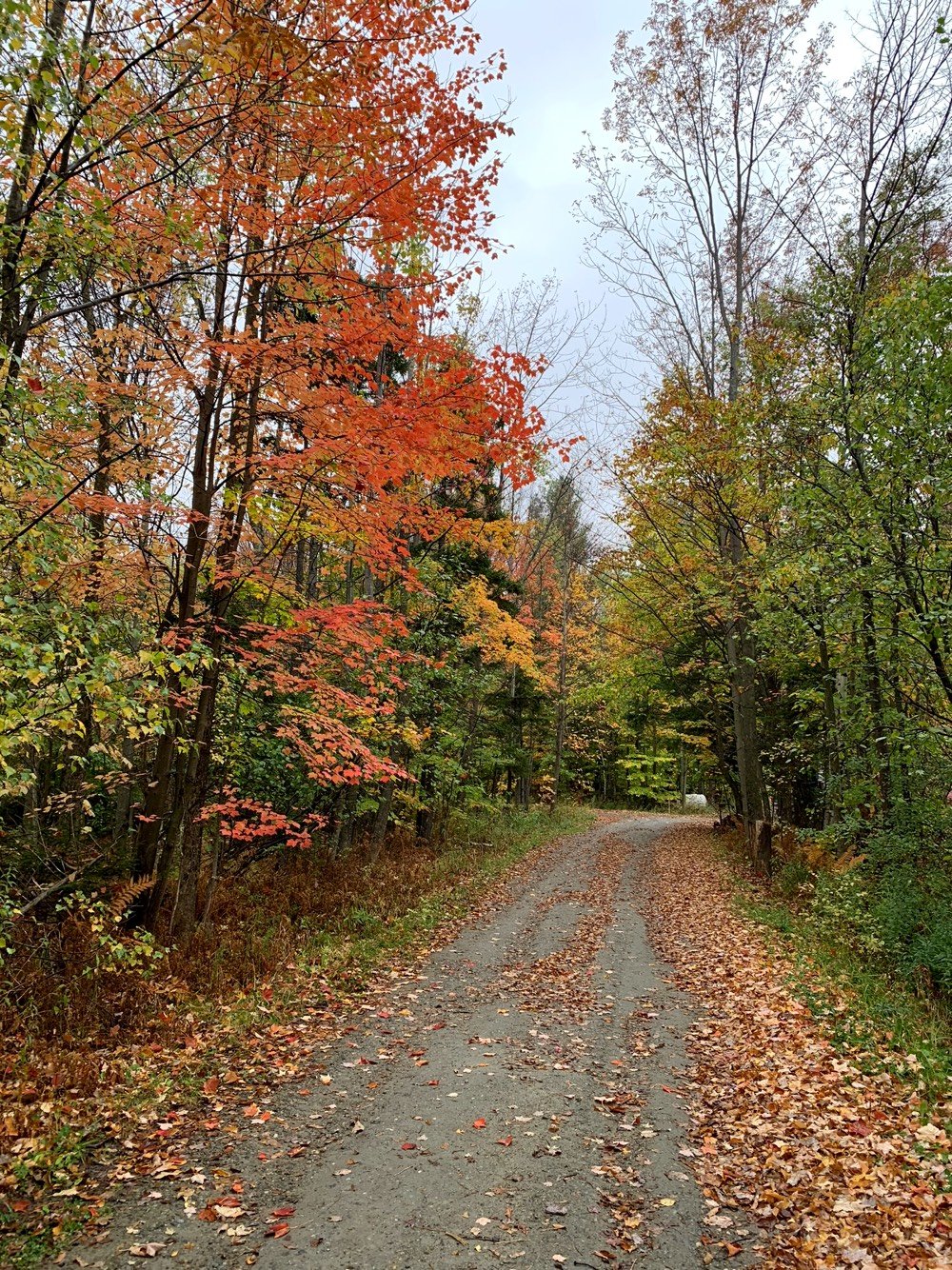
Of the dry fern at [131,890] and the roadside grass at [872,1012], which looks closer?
the roadside grass at [872,1012]

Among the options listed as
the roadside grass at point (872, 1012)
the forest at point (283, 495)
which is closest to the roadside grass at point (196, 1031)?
the forest at point (283, 495)

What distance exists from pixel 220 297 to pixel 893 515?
7.93m

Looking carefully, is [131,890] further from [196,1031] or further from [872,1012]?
[872,1012]

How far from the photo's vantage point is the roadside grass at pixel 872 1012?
18.4 feet

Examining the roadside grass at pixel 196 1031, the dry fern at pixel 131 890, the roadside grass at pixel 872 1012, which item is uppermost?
the dry fern at pixel 131 890

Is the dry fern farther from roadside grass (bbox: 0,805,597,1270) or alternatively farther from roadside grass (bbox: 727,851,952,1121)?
roadside grass (bbox: 727,851,952,1121)

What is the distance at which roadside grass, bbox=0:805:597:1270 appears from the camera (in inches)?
162

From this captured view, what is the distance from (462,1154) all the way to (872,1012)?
4.46m

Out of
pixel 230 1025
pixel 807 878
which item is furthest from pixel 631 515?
pixel 230 1025

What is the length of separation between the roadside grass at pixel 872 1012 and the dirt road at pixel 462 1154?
4.85ft

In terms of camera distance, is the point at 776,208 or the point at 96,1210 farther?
the point at 776,208

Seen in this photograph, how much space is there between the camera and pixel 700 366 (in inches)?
685

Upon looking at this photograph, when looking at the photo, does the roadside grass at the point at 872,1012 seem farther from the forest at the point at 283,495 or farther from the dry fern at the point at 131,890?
the dry fern at the point at 131,890

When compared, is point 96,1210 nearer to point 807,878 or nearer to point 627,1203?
point 627,1203
